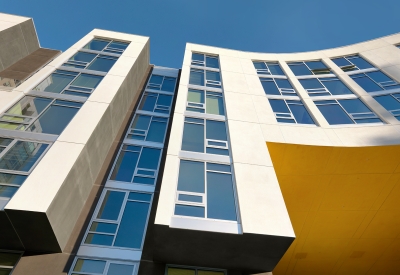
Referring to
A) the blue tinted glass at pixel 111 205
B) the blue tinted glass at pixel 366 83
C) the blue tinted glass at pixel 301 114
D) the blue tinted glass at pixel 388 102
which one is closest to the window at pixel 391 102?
the blue tinted glass at pixel 388 102

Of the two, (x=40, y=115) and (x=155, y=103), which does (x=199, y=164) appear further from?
(x=155, y=103)

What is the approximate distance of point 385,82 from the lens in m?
15.0

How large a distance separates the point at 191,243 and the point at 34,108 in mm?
8863

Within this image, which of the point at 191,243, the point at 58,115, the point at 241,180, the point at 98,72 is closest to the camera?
the point at 191,243

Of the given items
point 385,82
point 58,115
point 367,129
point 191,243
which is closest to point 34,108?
point 58,115

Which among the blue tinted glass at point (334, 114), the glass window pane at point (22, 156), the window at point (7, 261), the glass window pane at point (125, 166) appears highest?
the blue tinted glass at point (334, 114)

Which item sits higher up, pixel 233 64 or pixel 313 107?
pixel 233 64

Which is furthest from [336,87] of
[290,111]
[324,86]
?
[290,111]

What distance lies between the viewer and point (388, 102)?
13484mm

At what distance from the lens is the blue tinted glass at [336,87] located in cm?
1496

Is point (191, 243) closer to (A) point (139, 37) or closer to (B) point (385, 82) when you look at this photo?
(B) point (385, 82)

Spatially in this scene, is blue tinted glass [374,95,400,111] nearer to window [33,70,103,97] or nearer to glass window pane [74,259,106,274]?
glass window pane [74,259,106,274]

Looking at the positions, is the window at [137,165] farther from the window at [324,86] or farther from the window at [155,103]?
the window at [324,86]

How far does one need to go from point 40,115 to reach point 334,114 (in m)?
13.4
